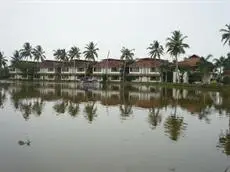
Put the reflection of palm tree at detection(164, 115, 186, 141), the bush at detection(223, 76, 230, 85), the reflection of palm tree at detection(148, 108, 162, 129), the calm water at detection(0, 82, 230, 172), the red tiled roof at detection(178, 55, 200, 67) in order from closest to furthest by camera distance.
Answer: the calm water at detection(0, 82, 230, 172), the reflection of palm tree at detection(164, 115, 186, 141), the reflection of palm tree at detection(148, 108, 162, 129), the bush at detection(223, 76, 230, 85), the red tiled roof at detection(178, 55, 200, 67)

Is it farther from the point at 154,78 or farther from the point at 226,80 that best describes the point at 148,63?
the point at 226,80

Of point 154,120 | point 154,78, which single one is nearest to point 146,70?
point 154,78

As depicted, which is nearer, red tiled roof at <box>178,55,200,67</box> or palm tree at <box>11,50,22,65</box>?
red tiled roof at <box>178,55,200,67</box>

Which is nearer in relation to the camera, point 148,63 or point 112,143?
point 112,143

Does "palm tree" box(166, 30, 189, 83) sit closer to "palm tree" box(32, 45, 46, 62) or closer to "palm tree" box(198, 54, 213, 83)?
Answer: "palm tree" box(198, 54, 213, 83)

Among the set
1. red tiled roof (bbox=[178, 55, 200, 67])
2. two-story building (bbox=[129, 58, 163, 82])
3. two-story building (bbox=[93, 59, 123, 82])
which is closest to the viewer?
red tiled roof (bbox=[178, 55, 200, 67])

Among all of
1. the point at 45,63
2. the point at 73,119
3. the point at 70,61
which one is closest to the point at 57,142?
the point at 73,119

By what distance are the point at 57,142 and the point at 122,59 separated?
82.2m

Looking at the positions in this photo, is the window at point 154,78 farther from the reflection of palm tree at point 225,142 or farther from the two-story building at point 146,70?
the reflection of palm tree at point 225,142

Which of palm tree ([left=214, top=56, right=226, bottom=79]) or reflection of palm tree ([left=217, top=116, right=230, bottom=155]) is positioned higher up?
palm tree ([left=214, top=56, right=226, bottom=79])

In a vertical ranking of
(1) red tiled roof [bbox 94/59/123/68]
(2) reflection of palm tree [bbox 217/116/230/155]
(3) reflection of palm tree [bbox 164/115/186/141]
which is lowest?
(2) reflection of palm tree [bbox 217/116/230/155]

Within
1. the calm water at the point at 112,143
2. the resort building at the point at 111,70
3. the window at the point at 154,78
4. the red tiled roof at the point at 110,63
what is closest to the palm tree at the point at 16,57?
the resort building at the point at 111,70

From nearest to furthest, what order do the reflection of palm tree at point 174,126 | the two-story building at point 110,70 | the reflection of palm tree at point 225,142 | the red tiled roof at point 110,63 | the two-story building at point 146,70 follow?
the reflection of palm tree at point 225,142, the reflection of palm tree at point 174,126, the two-story building at point 146,70, the two-story building at point 110,70, the red tiled roof at point 110,63

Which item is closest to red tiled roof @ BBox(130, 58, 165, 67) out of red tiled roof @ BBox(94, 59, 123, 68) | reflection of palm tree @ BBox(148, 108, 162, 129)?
red tiled roof @ BBox(94, 59, 123, 68)
